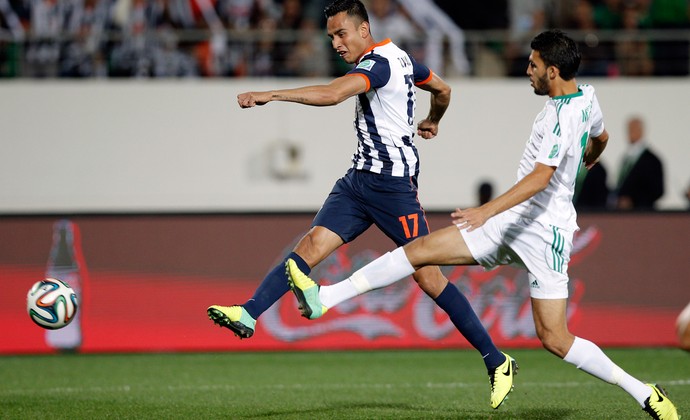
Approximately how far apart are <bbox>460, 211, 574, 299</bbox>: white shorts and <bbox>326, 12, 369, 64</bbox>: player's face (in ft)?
4.59

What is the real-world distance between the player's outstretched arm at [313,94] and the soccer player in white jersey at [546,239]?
95cm

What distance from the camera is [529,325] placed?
11.4 meters

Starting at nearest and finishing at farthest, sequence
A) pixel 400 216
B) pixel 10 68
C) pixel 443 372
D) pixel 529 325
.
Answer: pixel 400 216
pixel 443 372
pixel 529 325
pixel 10 68

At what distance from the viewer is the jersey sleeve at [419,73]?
7227 mm

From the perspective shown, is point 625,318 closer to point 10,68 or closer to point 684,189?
point 684,189

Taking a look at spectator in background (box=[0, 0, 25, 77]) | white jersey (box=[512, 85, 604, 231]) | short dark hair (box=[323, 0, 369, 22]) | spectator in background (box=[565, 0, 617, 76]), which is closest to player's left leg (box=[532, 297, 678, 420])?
white jersey (box=[512, 85, 604, 231])

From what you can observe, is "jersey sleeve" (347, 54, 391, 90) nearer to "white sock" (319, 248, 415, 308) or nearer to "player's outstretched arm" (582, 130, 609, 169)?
"white sock" (319, 248, 415, 308)

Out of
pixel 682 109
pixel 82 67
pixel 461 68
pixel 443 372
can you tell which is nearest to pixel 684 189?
pixel 682 109

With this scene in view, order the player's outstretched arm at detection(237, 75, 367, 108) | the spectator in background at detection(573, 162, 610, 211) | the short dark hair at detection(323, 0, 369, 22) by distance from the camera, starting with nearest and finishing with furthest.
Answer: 1. the player's outstretched arm at detection(237, 75, 367, 108)
2. the short dark hair at detection(323, 0, 369, 22)
3. the spectator in background at detection(573, 162, 610, 211)

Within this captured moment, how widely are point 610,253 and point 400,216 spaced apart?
17.0 feet

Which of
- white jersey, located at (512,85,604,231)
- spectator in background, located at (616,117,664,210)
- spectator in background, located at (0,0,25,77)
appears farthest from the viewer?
spectator in background, located at (0,0,25,77)

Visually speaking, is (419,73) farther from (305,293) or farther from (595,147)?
(305,293)

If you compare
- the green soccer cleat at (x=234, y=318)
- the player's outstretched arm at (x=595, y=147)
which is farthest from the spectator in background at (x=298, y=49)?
the green soccer cleat at (x=234, y=318)

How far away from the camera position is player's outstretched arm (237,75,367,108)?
233 inches
